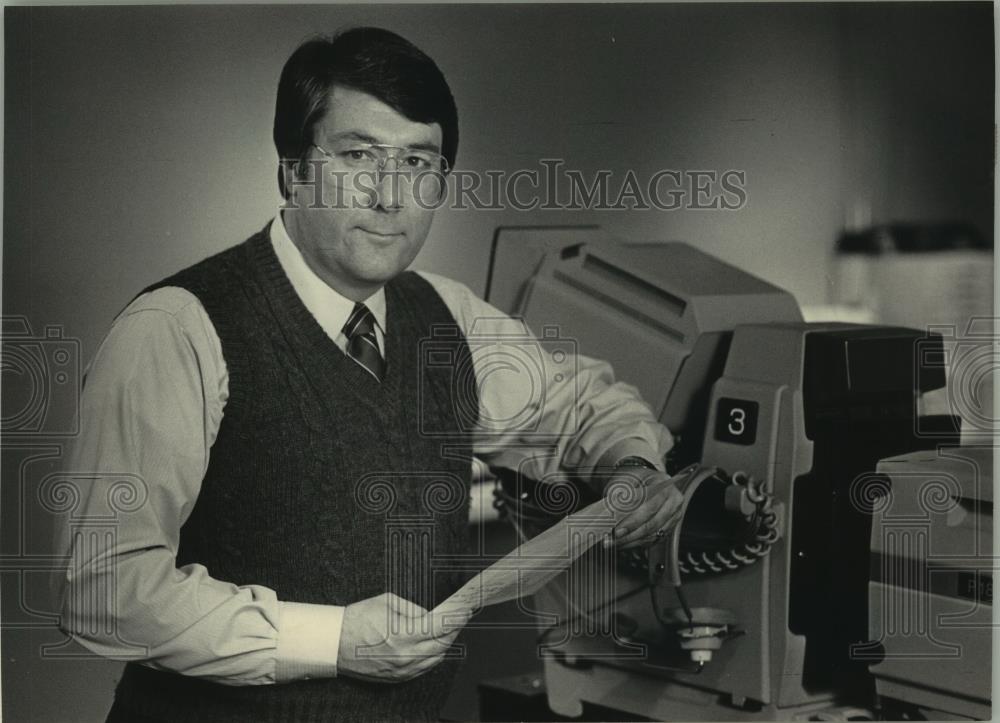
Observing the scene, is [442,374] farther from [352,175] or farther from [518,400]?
[352,175]

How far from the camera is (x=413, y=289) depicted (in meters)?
2.17

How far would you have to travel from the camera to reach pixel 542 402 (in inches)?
86.3

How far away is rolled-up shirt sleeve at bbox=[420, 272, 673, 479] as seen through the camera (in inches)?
85.8

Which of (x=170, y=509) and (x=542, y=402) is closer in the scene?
(x=170, y=509)

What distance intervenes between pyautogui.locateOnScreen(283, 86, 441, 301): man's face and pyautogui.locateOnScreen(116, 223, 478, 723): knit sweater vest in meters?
0.06

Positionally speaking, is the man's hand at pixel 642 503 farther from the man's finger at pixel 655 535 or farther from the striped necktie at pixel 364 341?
the striped necktie at pixel 364 341

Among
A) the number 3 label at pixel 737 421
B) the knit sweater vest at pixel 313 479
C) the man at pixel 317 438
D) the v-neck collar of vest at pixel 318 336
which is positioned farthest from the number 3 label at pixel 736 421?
the v-neck collar of vest at pixel 318 336

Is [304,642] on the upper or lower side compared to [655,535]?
lower

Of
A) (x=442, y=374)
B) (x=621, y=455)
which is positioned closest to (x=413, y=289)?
(x=442, y=374)

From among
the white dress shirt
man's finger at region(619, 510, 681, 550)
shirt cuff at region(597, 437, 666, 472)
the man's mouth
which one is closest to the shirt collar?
the white dress shirt

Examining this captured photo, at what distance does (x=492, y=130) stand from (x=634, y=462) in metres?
0.60

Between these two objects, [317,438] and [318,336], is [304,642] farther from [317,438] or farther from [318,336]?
[318,336]

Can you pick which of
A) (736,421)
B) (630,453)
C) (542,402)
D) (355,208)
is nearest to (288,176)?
(355,208)

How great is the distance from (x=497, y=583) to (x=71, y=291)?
2.77ft
